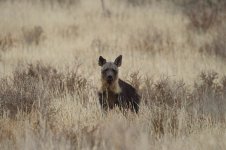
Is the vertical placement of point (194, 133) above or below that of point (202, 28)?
below

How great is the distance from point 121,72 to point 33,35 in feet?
16.4

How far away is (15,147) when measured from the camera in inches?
251

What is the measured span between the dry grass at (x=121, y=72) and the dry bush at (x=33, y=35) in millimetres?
35

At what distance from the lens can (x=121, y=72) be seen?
12656 millimetres

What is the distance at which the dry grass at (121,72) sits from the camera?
21.7 feet

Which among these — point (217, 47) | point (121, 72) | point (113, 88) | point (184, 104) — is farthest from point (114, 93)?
point (217, 47)

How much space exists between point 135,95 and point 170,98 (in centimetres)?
69

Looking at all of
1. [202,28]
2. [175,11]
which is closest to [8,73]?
[202,28]

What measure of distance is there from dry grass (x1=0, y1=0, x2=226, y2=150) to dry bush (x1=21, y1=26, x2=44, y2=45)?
1.4 inches

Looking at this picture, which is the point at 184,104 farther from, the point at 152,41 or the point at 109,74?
the point at 152,41

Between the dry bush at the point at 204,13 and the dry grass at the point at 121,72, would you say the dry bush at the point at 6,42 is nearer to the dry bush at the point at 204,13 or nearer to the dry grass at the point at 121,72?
the dry grass at the point at 121,72

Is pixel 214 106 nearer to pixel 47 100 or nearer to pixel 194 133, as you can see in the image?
pixel 194 133

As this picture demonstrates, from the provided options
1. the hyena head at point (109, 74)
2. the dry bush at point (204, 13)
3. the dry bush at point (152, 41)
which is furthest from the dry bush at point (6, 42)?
the hyena head at point (109, 74)

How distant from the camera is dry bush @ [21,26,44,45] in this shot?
54.5 feet
